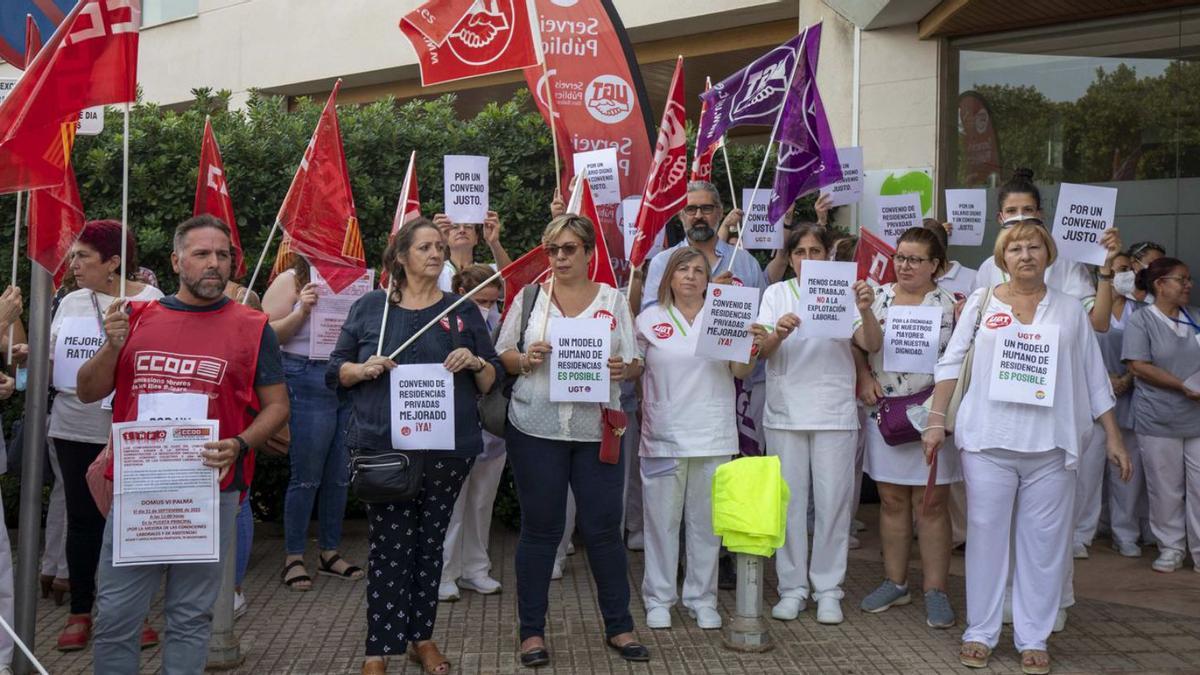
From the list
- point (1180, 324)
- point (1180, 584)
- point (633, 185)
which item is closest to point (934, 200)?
point (1180, 324)

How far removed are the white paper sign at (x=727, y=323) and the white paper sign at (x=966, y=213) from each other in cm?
279

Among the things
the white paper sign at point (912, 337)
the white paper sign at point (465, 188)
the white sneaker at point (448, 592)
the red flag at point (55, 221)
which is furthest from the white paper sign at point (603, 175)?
the red flag at point (55, 221)

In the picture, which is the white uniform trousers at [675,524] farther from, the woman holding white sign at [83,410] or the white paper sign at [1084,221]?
the woman holding white sign at [83,410]

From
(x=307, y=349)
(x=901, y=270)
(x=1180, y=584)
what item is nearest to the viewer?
(x=901, y=270)

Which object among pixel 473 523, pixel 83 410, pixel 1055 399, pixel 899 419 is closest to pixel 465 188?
pixel 473 523

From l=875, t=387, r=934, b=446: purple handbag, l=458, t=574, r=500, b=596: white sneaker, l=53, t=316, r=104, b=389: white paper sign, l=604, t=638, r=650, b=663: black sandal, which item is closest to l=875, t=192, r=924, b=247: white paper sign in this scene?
l=875, t=387, r=934, b=446: purple handbag

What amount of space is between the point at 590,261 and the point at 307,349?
1895 mm

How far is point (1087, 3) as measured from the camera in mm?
9242

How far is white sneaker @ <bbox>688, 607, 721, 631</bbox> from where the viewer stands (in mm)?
5984

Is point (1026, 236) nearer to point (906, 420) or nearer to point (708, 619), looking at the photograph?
point (906, 420)

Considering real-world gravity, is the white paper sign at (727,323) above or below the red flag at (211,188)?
below

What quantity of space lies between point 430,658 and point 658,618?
1.30 meters

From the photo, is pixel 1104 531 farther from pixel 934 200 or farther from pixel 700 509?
pixel 700 509

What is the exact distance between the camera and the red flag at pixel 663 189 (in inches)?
253
